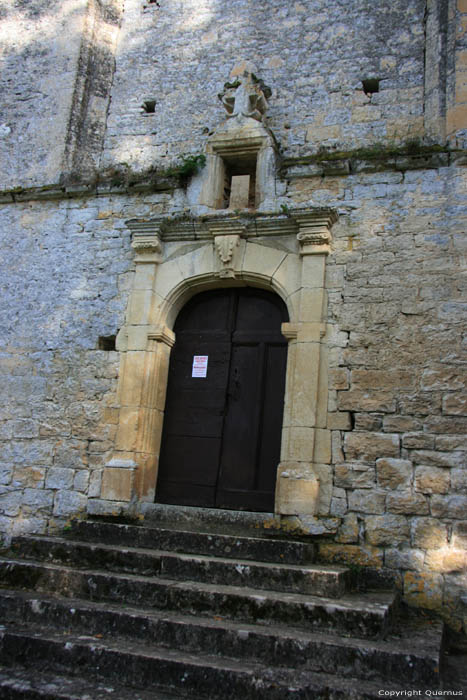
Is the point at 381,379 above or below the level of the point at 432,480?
above

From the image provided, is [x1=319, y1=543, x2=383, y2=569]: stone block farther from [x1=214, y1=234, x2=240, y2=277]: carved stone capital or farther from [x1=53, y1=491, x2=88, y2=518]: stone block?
[x1=214, y1=234, x2=240, y2=277]: carved stone capital

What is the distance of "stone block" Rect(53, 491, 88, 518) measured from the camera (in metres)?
5.51

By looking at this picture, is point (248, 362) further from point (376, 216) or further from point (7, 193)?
point (7, 193)

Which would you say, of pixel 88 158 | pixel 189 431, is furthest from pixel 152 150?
pixel 189 431

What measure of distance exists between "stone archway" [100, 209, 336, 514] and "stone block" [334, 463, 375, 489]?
0.15 metres

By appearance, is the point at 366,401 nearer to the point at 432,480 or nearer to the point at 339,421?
the point at 339,421

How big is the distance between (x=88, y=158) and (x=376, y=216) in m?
3.46

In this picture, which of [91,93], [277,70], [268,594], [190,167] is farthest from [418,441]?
[91,93]

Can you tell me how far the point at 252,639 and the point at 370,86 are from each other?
5386mm

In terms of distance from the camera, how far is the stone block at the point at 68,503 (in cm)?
551

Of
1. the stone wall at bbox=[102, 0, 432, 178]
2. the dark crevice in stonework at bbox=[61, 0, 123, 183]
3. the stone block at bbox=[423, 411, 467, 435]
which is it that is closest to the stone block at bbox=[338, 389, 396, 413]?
the stone block at bbox=[423, 411, 467, 435]

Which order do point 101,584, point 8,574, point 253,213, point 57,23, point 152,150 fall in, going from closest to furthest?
1. point 101,584
2. point 8,574
3. point 253,213
4. point 152,150
5. point 57,23

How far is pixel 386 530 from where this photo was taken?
4676 mm

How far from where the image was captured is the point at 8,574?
4484 millimetres
